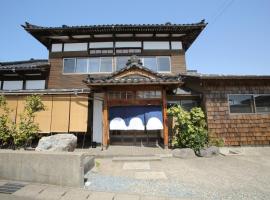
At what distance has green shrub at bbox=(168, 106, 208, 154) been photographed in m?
9.64

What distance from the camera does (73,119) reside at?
11.2m

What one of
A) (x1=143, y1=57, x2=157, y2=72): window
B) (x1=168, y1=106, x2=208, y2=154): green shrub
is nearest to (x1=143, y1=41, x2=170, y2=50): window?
(x1=143, y1=57, x2=157, y2=72): window

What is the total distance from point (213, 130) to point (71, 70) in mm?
12190

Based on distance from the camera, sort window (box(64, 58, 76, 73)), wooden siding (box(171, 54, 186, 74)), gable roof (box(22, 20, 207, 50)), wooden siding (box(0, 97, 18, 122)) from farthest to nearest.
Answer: window (box(64, 58, 76, 73)), wooden siding (box(171, 54, 186, 74)), gable roof (box(22, 20, 207, 50)), wooden siding (box(0, 97, 18, 122))

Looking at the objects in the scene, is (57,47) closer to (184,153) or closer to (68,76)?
(68,76)

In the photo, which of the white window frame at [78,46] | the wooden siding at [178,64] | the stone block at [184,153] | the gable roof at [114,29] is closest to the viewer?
the stone block at [184,153]

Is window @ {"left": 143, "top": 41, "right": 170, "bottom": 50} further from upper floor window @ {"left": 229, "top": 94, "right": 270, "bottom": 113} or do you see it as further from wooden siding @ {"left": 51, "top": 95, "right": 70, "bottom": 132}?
wooden siding @ {"left": 51, "top": 95, "right": 70, "bottom": 132}

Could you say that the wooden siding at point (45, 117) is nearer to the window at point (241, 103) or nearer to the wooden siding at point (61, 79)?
the wooden siding at point (61, 79)

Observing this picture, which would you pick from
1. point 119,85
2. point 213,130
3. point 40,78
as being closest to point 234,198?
point 213,130

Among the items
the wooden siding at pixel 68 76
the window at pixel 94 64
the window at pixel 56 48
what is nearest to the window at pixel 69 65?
the wooden siding at pixel 68 76

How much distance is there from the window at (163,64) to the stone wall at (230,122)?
4.11 m

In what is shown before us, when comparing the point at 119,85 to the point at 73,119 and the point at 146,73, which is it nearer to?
the point at 146,73

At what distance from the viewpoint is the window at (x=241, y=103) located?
39.3ft

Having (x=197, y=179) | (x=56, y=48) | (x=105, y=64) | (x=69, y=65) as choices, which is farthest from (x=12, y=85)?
(x=197, y=179)
